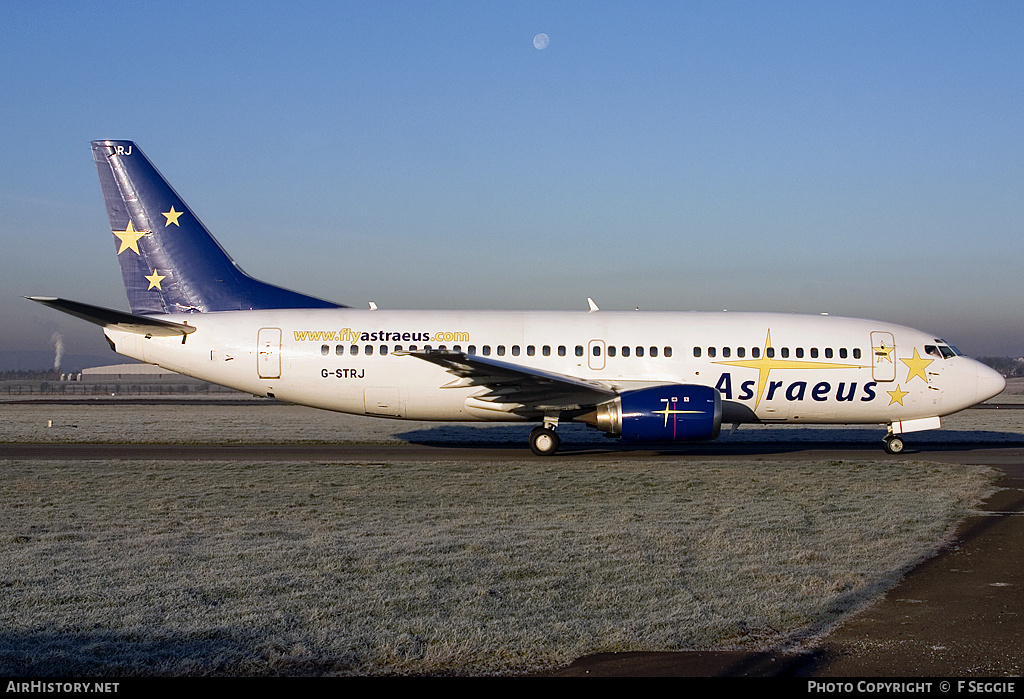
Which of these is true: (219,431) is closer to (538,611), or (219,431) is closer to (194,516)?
(194,516)

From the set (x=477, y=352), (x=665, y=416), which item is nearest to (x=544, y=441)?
(x=477, y=352)

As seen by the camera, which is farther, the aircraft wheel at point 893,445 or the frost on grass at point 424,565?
the aircraft wheel at point 893,445

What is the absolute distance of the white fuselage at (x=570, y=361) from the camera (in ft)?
68.1

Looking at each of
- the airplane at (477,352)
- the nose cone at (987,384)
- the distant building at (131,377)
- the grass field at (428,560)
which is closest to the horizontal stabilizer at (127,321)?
the airplane at (477,352)

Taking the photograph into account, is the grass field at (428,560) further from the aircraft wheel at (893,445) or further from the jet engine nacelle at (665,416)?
the aircraft wheel at (893,445)

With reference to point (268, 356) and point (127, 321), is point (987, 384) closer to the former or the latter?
Result: point (268, 356)

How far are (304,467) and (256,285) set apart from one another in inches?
266

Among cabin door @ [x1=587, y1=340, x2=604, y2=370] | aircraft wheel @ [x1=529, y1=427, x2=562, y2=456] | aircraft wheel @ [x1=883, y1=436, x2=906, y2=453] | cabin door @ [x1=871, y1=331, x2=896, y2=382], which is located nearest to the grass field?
aircraft wheel @ [x1=529, y1=427, x2=562, y2=456]

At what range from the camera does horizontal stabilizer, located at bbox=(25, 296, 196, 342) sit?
18344 mm

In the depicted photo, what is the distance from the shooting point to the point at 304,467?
56.5 ft

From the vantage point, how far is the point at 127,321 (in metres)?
19.9

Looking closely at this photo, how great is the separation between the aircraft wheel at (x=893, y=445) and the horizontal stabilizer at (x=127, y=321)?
56.8ft

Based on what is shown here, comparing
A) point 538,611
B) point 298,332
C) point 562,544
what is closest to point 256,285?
point 298,332

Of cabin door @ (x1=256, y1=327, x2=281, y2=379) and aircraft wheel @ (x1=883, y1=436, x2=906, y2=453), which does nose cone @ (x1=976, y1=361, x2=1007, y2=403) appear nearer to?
aircraft wheel @ (x1=883, y1=436, x2=906, y2=453)
